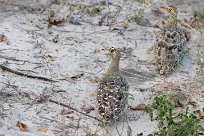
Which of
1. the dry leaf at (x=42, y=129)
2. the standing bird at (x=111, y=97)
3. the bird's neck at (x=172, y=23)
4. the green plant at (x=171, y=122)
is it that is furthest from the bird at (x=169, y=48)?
the dry leaf at (x=42, y=129)

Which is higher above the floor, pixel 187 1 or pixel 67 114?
pixel 187 1

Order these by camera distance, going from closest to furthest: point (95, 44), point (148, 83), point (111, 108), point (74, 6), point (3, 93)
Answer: point (111, 108) < point (3, 93) < point (148, 83) < point (95, 44) < point (74, 6)

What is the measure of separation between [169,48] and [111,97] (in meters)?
2.17

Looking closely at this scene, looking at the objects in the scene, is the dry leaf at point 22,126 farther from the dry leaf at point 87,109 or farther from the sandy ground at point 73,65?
the dry leaf at point 87,109

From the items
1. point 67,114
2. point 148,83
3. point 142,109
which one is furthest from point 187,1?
point 67,114

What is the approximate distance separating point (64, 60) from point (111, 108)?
7.13ft

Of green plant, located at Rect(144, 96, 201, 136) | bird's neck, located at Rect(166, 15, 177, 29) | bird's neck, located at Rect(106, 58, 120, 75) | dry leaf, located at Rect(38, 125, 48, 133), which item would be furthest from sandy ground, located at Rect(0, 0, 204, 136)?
green plant, located at Rect(144, 96, 201, 136)

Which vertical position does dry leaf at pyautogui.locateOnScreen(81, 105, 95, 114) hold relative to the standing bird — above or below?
below

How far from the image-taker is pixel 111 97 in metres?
8.07

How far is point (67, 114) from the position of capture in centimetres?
836

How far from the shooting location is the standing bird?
7.92 m

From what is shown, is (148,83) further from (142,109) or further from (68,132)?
(68,132)

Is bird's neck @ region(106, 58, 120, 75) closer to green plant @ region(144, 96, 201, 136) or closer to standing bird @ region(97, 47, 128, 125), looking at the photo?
standing bird @ region(97, 47, 128, 125)

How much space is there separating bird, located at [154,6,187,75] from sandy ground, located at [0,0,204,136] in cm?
17
